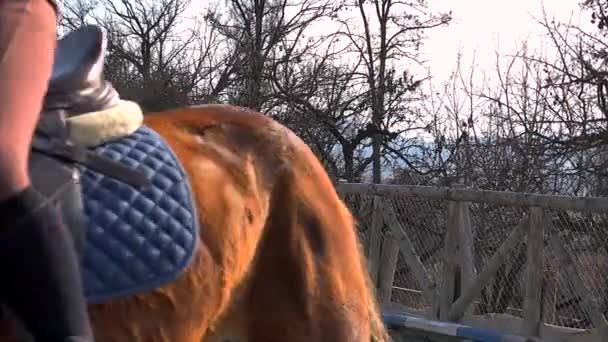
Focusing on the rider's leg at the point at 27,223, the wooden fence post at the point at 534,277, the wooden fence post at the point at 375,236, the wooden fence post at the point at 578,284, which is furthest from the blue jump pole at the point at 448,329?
the rider's leg at the point at 27,223

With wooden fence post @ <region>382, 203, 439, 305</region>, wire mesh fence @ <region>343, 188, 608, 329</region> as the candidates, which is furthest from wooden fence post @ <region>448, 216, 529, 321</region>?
wooden fence post @ <region>382, 203, 439, 305</region>

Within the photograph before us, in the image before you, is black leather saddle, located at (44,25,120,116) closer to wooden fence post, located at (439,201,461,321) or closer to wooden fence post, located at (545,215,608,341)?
wooden fence post, located at (545,215,608,341)

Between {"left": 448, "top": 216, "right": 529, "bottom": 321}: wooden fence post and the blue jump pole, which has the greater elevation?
{"left": 448, "top": 216, "right": 529, "bottom": 321}: wooden fence post

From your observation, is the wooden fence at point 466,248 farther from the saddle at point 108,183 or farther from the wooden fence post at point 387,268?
the saddle at point 108,183

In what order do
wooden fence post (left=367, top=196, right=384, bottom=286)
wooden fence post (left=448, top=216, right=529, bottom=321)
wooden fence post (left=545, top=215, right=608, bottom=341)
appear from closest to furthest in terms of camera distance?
wooden fence post (left=545, top=215, right=608, bottom=341) → wooden fence post (left=448, top=216, right=529, bottom=321) → wooden fence post (left=367, top=196, right=384, bottom=286)

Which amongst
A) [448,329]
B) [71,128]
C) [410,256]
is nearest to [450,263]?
[410,256]

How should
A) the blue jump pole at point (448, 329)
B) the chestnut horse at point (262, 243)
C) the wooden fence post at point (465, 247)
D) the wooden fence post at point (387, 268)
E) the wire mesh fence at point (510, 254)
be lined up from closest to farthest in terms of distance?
the chestnut horse at point (262, 243), the wire mesh fence at point (510, 254), the blue jump pole at point (448, 329), the wooden fence post at point (465, 247), the wooden fence post at point (387, 268)

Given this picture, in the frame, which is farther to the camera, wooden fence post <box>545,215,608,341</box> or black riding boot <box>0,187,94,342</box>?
wooden fence post <box>545,215,608,341</box>

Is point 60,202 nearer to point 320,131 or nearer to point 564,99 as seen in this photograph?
point 564,99

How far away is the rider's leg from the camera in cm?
203

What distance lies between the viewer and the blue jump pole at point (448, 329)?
7.16 meters

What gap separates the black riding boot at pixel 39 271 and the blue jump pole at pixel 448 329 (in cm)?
545

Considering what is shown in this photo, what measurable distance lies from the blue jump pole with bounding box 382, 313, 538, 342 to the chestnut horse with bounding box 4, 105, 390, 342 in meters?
4.22

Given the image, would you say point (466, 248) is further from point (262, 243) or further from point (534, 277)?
point (262, 243)
